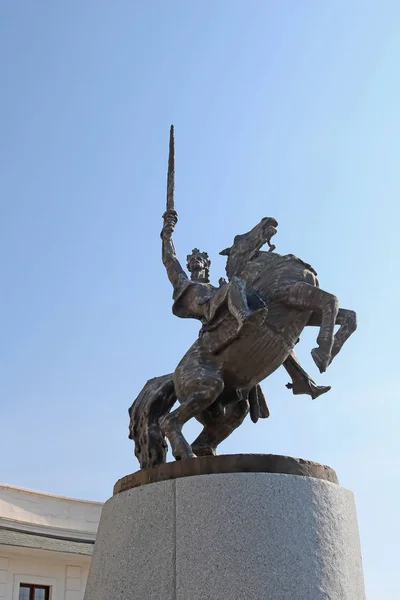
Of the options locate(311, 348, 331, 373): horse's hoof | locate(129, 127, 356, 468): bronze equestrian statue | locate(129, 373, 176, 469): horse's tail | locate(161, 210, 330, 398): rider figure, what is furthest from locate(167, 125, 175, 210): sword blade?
locate(311, 348, 331, 373): horse's hoof

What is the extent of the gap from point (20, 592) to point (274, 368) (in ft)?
56.8

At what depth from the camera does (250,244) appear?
655cm

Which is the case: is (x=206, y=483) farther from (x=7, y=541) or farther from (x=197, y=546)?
(x=7, y=541)

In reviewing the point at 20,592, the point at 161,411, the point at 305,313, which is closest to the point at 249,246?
the point at 305,313

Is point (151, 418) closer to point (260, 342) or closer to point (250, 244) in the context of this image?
point (260, 342)

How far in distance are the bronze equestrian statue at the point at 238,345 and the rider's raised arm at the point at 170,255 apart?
0.22 feet

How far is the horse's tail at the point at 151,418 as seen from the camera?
20.2ft

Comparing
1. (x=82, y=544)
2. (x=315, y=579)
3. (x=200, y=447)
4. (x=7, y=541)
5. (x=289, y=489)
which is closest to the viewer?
(x=315, y=579)

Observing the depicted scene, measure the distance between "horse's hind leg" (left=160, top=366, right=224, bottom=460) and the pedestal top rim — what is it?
0.34 m

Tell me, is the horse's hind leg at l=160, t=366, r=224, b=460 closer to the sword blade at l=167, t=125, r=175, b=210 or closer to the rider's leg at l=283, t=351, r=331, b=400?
the rider's leg at l=283, t=351, r=331, b=400

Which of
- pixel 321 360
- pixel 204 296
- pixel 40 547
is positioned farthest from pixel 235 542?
pixel 40 547

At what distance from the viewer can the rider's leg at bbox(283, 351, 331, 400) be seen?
621 cm

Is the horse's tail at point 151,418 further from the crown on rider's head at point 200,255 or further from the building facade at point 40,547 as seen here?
the building facade at point 40,547

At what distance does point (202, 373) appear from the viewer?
5820 mm
